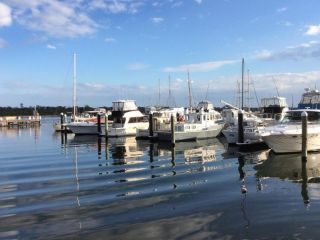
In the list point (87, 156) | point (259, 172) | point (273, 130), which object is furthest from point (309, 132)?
point (87, 156)

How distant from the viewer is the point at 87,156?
3128 centimetres

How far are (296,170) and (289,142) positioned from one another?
660 cm

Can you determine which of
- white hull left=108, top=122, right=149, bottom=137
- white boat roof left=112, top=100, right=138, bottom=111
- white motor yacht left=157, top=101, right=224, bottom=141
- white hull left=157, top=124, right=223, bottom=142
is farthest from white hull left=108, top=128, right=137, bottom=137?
white hull left=157, top=124, right=223, bottom=142

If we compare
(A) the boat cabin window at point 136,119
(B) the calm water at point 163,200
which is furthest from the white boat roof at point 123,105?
(B) the calm water at point 163,200

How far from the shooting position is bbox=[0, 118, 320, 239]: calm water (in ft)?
37.5

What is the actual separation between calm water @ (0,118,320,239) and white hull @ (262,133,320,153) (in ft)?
5.33

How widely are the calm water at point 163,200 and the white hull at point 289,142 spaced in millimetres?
1624

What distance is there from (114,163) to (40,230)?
1483 cm

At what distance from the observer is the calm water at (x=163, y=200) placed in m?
11.4

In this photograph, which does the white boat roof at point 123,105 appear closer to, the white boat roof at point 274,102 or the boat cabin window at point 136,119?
the boat cabin window at point 136,119

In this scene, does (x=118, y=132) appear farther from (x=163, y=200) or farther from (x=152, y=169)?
(x=163, y=200)

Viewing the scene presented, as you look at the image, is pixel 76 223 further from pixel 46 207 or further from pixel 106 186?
pixel 106 186

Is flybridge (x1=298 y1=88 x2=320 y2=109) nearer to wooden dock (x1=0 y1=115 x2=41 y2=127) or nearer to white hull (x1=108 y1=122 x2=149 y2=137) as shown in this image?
white hull (x1=108 y1=122 x2=149 y2=137)

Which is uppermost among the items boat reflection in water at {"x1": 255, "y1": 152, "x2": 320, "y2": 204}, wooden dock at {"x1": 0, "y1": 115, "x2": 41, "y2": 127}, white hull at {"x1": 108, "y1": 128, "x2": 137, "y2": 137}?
wooden dock at {"x1": 0, "y1": 115, "x2": 41, "y2": 127}
